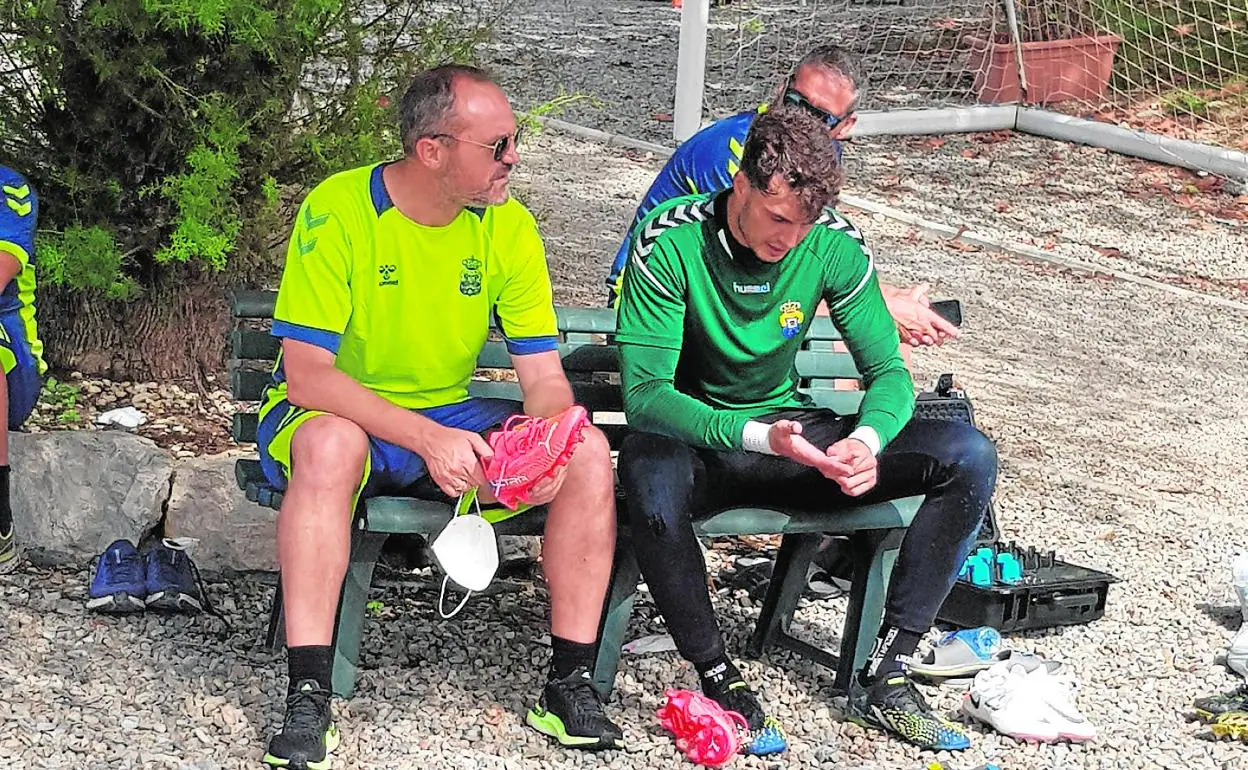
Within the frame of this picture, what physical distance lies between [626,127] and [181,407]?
5.49 metres

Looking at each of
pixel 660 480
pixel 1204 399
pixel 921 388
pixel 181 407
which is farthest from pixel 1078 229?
pixel 660 480

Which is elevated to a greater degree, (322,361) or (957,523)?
(322,361)

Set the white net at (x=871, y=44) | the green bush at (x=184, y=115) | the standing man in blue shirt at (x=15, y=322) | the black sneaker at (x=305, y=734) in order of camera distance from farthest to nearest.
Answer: the white net at (x=871, y=44) < the green bush at (x=184, y=115) < the standing man in blue shirt at (x=15, y=322) < the black sneaker at (x=305, y=734)

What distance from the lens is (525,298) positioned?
3.84 metres

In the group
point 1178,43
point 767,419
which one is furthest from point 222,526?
point 1178,43

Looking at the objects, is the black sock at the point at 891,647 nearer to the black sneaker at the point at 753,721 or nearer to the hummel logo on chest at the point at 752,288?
the black sneaker at the point at 753,721

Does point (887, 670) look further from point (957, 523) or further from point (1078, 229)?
point (1078, 229)

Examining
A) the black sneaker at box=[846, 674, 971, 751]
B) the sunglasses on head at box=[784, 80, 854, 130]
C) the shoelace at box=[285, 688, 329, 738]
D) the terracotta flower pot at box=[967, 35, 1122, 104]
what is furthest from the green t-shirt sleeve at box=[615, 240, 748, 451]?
the terracotta flower pot at box=[967, 35, 1122, 104]

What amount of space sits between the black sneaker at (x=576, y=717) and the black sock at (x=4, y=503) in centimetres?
168

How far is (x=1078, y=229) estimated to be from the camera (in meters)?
8.94

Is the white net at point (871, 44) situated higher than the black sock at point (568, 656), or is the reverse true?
the white net at point (871, 44)

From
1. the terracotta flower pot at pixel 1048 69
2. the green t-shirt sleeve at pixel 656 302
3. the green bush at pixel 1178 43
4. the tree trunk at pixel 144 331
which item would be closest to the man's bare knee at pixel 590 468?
the green t-shirt sleeve at pixel 656 302

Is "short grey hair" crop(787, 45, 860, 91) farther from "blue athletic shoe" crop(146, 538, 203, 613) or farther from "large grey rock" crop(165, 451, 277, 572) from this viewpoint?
"blue athletic shoe" crop(146, 538, 203, 613)

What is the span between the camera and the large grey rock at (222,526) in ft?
14.7
